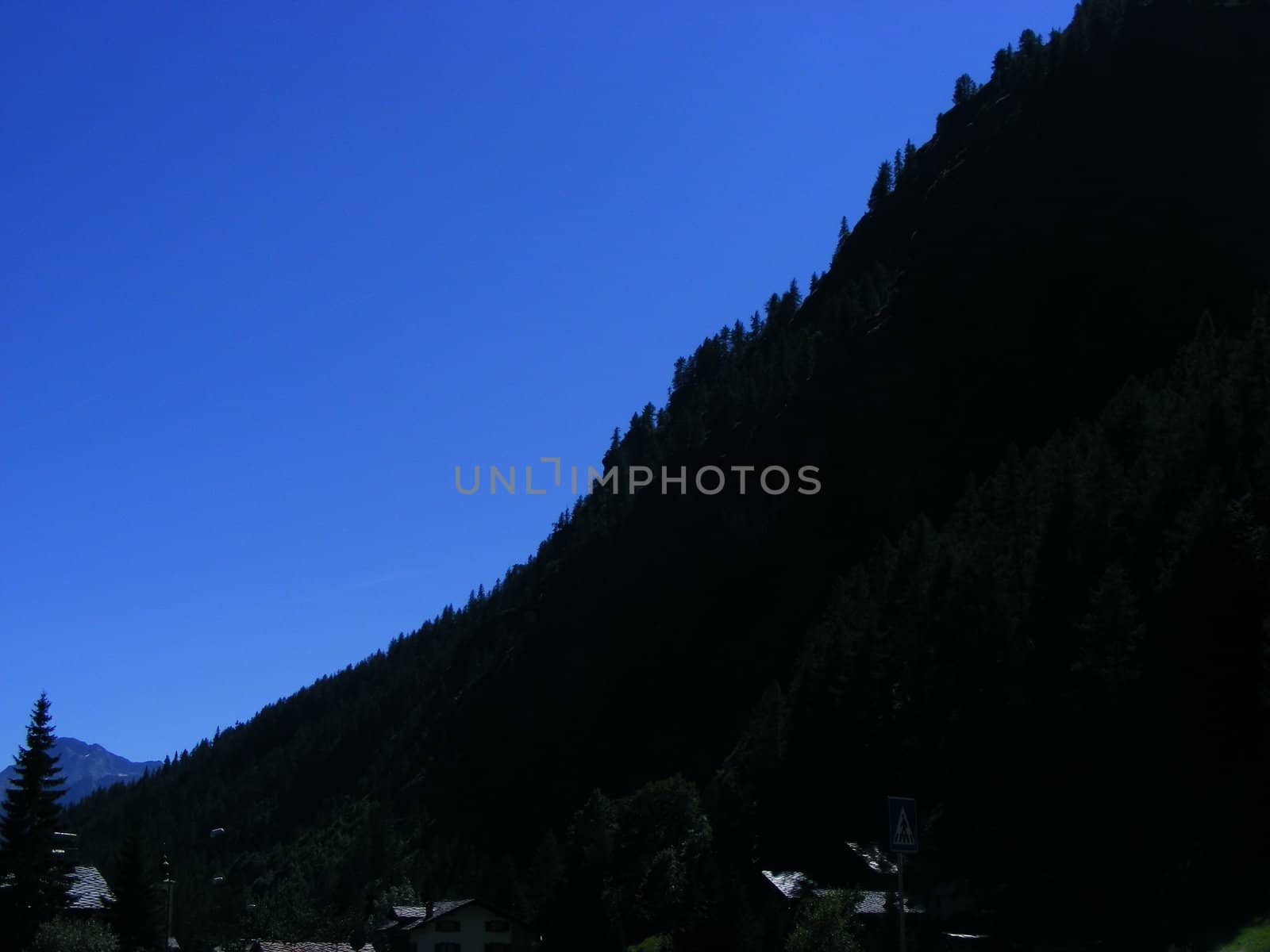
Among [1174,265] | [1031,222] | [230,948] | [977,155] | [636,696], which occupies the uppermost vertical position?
[977,155]

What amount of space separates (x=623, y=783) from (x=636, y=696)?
11.0m

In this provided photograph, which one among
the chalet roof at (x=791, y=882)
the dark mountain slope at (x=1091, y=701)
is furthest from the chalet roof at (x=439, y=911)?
the chalet roof at (x=791, y=882)

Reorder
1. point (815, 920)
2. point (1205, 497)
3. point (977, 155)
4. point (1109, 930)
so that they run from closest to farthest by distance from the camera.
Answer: point (815, 920) → point (1109, 930) → point (1205, 497) → point (977, 155)

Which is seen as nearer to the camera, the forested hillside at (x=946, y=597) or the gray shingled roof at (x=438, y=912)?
the forested hillside at (x=946, y=597)

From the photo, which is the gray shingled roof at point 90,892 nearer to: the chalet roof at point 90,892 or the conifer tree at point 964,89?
the chalet roof at point 90,892

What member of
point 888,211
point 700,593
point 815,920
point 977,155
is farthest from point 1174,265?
point 815,920

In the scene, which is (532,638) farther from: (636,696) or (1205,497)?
(1205,497)

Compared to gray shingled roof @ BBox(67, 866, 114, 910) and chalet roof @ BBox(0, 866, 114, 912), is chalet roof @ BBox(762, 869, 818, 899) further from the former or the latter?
gray shingled roof @ BBox(67, 866, 114, 910)

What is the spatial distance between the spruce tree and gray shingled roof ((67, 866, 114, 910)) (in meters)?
8.73

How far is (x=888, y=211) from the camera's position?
14638cm

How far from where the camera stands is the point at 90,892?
72.6 meters

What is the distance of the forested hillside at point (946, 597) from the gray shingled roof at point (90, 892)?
552cm

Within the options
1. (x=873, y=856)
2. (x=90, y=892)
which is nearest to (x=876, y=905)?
(x=873, y=856)

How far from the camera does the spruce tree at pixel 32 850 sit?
185ft
